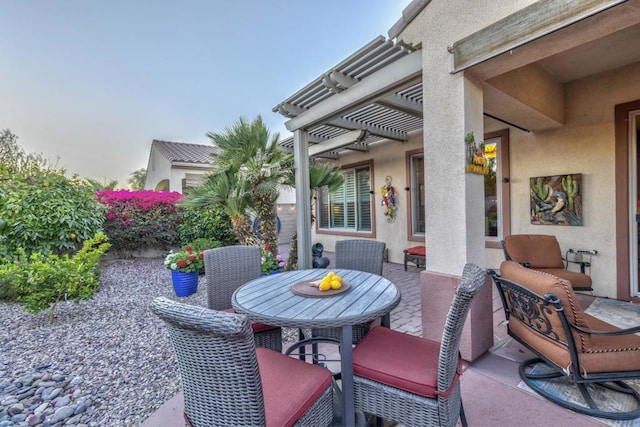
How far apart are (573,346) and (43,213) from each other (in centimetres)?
772

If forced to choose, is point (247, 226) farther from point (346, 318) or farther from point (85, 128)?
point (85, 128)

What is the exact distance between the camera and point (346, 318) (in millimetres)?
1581

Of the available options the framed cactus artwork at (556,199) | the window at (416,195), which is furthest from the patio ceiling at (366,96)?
the framed cactus artwork at (556,199)

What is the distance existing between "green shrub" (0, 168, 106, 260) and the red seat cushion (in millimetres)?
6295

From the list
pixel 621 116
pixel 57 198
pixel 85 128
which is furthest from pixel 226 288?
pixel 85 128

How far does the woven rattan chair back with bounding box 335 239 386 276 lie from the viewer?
3059 millimetres

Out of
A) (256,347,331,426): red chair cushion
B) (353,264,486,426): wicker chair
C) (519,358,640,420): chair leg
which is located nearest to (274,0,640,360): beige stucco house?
(519,358,640,420): chair leg

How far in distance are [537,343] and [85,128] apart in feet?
38.9

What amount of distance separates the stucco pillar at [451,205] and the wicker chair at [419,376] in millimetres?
957

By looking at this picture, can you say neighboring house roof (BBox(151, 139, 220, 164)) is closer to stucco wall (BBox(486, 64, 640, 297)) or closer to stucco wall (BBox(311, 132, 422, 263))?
stucco wall (BBox(311, 132, 422, 263))

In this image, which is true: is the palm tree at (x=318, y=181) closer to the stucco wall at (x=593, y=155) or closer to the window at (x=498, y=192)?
the window at (x=498, y=192)

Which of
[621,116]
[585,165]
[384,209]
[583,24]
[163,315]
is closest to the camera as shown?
[163,315]

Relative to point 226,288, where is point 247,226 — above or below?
above

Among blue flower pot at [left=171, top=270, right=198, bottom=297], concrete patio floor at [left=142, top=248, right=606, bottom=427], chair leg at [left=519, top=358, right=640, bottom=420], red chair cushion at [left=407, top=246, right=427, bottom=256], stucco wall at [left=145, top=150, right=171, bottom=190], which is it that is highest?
stucco wall at [left=145, top=150, right=171, bottom=190]
